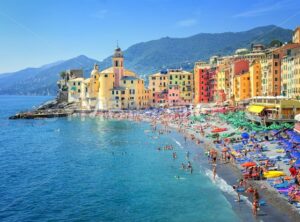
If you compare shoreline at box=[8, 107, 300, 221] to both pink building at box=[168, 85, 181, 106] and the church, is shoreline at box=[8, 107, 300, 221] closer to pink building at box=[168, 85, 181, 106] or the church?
the church

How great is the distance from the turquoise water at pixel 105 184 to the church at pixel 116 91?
160 feet

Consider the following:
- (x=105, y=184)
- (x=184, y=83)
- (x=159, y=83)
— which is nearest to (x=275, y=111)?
(x=105, y=184)

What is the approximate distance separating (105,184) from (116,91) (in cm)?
7856

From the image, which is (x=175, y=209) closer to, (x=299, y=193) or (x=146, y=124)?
(x=299, y=193)

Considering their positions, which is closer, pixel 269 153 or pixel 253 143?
pixel 269 153

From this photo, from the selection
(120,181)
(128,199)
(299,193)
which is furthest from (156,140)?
(299,193)

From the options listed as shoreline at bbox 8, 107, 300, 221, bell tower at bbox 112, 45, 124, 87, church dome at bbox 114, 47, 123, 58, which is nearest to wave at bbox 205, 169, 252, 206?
shoreline at bbox 8, 107, 300, 221

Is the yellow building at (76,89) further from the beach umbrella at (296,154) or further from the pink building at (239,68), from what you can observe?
the beach umbrella at (296,154)

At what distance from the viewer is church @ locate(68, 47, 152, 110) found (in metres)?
115

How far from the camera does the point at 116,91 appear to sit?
377 ft

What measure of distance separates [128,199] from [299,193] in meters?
13.4

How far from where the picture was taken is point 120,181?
38.7 meters

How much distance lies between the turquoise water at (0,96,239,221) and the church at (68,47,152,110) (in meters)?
48.6

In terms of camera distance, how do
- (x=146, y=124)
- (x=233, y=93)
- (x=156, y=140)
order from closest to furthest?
1. (x=156, y=140)
2. (x=146, y=124)
3. (x=233, y=93)
